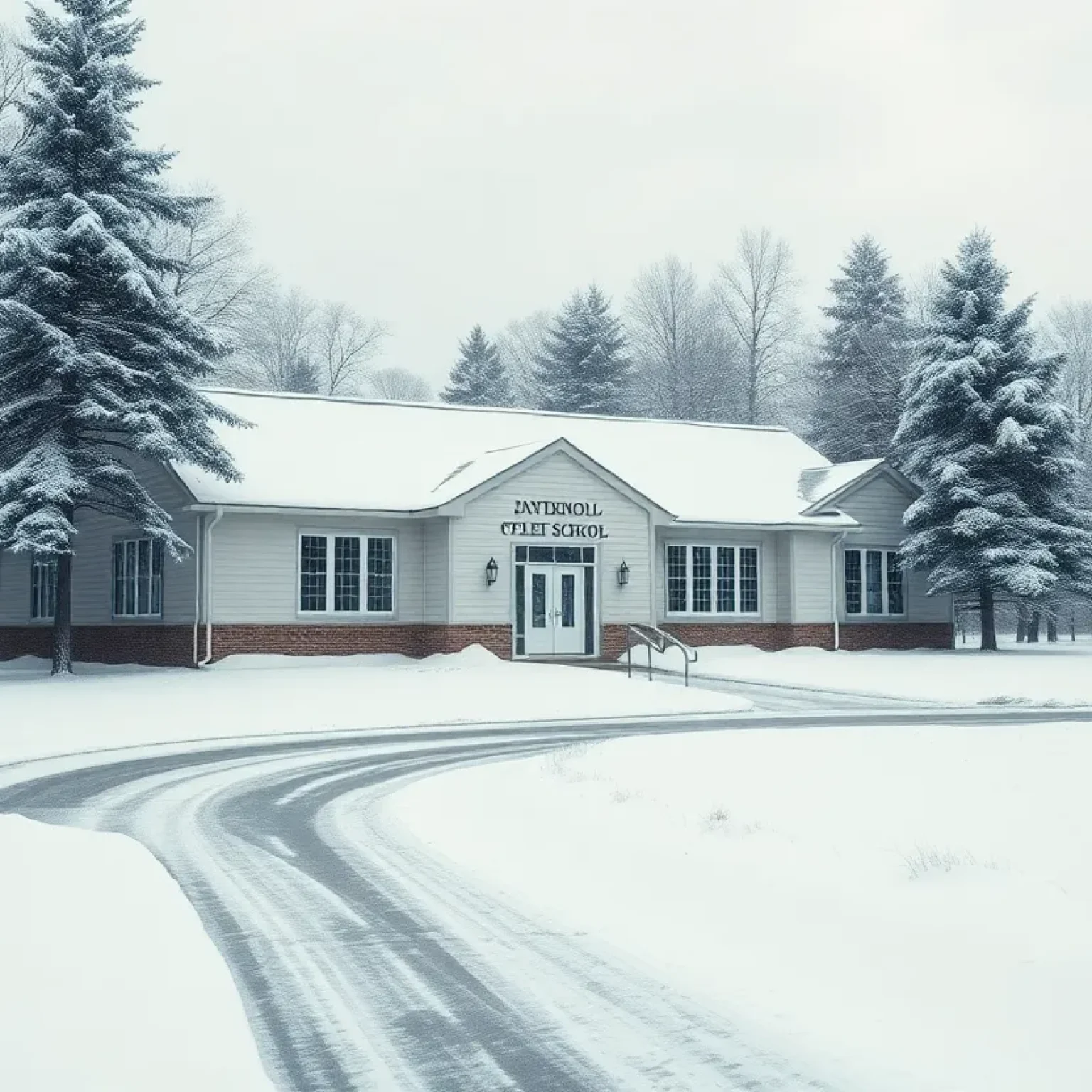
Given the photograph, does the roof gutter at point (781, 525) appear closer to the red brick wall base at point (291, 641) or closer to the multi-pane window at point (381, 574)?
the red brick wall base at point (291, 641)

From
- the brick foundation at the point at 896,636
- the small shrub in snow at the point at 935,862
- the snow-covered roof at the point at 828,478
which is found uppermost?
the snow-covered roof at the point at 828,478

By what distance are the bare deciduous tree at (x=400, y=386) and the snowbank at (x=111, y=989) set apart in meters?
77.4

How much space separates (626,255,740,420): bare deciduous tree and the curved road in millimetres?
55675

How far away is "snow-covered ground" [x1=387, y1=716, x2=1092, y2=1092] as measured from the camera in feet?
18.1

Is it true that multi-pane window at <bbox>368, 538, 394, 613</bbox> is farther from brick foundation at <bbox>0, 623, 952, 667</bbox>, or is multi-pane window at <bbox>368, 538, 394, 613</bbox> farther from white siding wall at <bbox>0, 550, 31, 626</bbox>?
white siding wall at <bbox>0, 550, 31, 626</bbox>

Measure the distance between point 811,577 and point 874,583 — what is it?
3032 millimetres

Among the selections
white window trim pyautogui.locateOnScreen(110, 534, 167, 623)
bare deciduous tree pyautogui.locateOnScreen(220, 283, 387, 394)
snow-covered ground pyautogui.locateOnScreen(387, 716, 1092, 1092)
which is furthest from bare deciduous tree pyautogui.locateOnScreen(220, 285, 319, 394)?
snow-covered ground pyautogui.locateOnScreen(387, 716, 1092, 1092)

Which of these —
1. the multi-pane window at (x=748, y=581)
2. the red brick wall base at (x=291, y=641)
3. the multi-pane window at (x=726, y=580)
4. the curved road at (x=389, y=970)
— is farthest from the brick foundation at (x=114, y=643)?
the curved road at (x=389, y=970)

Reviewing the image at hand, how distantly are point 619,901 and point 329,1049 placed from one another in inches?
117

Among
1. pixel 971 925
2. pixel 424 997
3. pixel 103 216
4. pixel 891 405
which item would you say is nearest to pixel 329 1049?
pixel 424 997

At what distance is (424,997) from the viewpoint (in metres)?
6.14

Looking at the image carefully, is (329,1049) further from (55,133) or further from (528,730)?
(55,133)

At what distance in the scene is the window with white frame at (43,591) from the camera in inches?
1329

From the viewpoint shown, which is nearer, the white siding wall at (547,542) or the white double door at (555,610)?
the white siding wall at (547,542)
